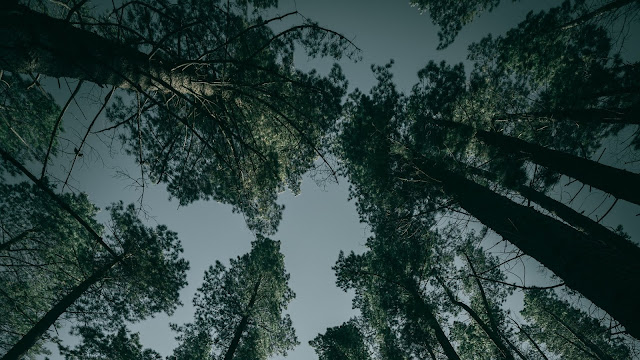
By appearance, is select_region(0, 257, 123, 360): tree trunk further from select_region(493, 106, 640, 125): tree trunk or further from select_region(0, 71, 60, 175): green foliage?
select_region(493, 106, 640, 125): tree trunk

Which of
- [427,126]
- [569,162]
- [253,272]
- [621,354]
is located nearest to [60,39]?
[569,162]

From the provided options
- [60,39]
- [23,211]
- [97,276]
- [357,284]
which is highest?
[357,284]

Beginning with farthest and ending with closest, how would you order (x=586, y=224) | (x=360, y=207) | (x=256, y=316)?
(x=256, y=316) < (x=360, y=207) < (x=586, y=224)

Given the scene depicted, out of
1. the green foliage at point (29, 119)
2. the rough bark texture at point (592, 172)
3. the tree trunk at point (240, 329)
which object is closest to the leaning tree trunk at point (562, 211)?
the rough bark texture at point (592, 172)

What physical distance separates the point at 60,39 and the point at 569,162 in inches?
246

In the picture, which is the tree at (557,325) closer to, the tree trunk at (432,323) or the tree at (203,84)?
the tree trunk at (432,323)

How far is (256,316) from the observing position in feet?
35.5

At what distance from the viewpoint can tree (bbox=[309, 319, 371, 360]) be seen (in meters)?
10.2

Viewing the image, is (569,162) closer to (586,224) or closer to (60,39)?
(586,224)

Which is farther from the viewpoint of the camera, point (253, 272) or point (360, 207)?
point (253, 272)

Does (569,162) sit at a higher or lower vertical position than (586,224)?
Answer: lower

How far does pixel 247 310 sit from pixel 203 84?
10.4 m

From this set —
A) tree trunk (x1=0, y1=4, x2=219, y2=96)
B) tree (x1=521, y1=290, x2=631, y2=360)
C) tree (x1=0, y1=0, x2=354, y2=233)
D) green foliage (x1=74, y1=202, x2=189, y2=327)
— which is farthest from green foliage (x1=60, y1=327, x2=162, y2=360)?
tree (x1=521, y1=290, x2=631, y2=360)

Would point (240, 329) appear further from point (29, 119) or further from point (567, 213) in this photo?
point (567, 213)
